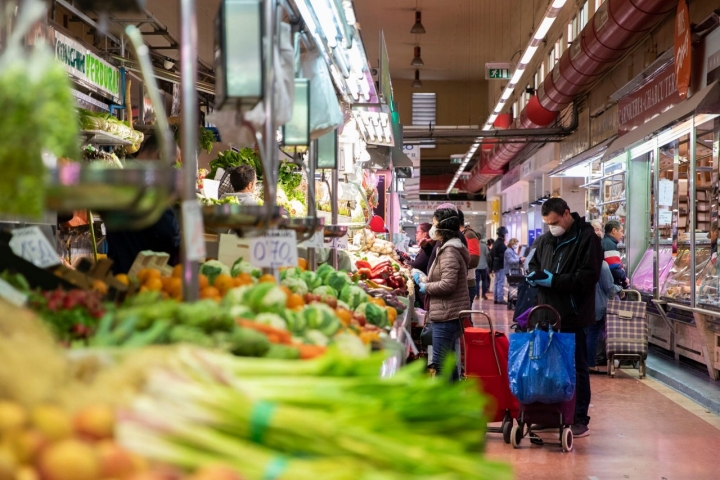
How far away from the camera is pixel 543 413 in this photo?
577cm

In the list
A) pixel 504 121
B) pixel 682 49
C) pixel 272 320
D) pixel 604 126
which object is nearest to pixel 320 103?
pixel 272 320

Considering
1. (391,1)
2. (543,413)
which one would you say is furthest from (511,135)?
(543,413)

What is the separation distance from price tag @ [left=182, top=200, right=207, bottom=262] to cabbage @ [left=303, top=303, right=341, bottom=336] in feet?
1.57

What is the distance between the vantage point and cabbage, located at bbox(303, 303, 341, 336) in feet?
8.00

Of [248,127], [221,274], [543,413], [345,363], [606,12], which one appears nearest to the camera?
[345,363]

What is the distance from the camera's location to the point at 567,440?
5699 mm

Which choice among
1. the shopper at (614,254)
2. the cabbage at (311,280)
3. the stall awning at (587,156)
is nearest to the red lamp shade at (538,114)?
the stall awning at (587,156)

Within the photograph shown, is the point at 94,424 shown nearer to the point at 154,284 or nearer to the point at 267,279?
the point at 154,284

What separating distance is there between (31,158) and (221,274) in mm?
1544

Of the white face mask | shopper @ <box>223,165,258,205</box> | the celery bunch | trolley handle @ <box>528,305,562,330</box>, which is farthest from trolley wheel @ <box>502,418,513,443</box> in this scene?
the celery bunch

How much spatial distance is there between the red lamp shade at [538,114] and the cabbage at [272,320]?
16.6 m

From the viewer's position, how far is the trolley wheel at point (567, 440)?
5684mm

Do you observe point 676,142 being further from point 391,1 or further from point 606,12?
point 391,1

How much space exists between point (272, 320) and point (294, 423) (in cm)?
82
